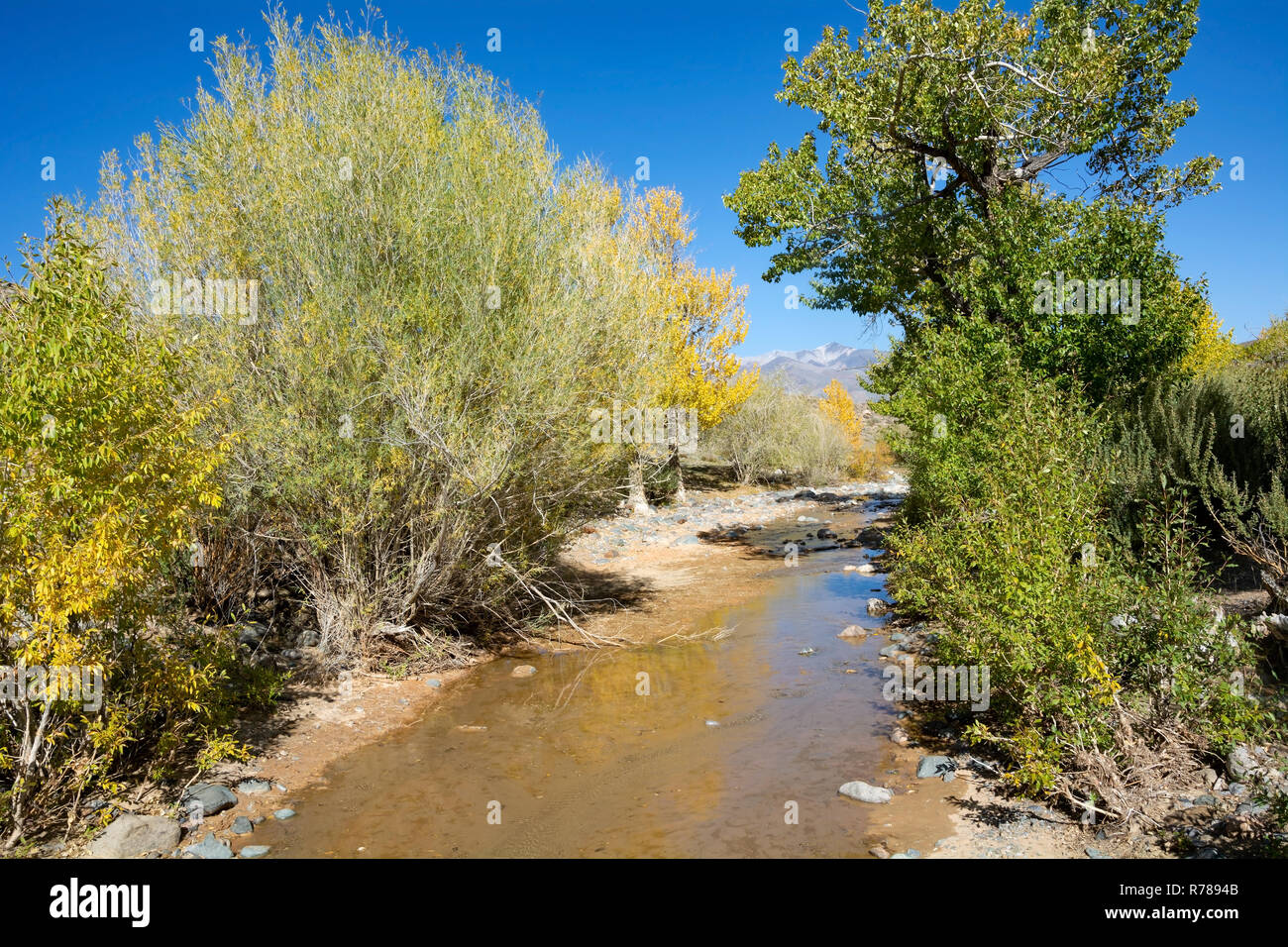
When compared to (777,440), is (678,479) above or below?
below

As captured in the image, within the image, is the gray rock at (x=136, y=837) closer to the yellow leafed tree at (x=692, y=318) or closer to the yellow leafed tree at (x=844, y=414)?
the yellow leafed tree at (x=692, y=318)

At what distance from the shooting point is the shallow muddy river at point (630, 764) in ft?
19.2

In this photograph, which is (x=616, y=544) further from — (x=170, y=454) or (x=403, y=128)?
(x=170, y=454)

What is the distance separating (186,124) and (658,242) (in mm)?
16551

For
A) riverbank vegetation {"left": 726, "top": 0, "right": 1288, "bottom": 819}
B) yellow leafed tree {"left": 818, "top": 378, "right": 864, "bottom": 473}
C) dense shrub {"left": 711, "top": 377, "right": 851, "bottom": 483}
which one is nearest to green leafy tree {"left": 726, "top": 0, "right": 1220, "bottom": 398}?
riverbank vegetation {"left": 726, "top": 0, "right": 1288, "bottom": 819}

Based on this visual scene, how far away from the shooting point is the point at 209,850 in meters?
5.48

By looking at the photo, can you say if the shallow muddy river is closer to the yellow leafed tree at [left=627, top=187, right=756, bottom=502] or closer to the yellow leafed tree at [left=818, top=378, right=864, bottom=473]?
the yellow leafed tree at [left=627, top=187, right=756, bottom=502]

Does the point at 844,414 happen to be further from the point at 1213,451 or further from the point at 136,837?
the point at 136,837

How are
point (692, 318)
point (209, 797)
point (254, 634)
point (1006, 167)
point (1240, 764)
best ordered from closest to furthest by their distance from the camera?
1. point (1240, 764)
2. point (209, 797)
3. point (254, 634)
4. point (1006, 167)
5. point (692, 318)

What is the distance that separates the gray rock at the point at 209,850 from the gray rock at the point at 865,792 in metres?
4.69

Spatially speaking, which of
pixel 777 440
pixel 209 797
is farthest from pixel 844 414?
pixel 209 797

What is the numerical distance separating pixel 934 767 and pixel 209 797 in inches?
235
